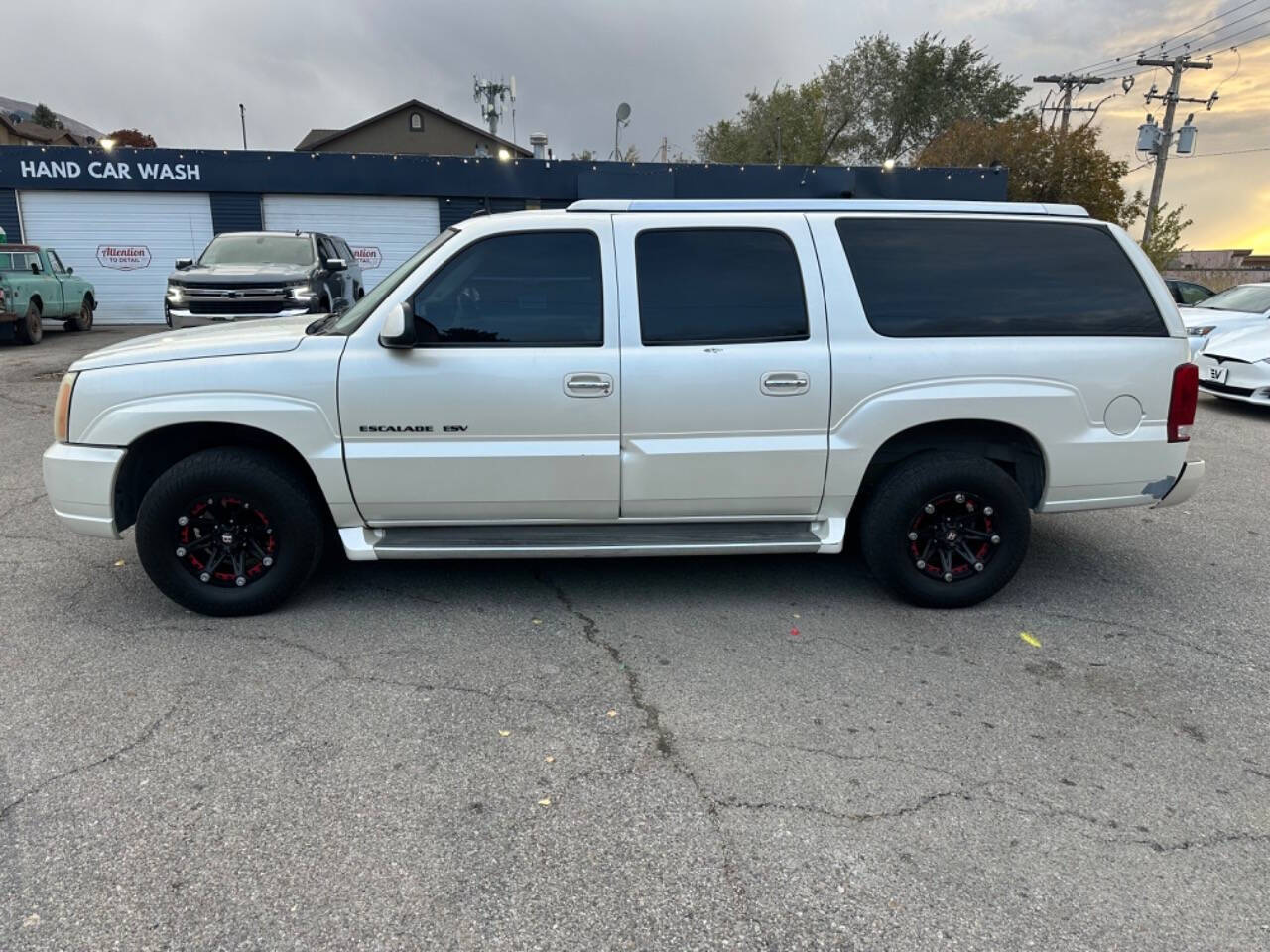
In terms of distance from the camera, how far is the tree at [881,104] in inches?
1644

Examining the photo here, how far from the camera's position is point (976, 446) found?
429 cm

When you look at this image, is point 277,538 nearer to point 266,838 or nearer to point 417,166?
point 266,838

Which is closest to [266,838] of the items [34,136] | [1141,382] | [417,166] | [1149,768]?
[1149,768]

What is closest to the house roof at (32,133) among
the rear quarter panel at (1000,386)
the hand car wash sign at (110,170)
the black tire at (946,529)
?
the hand car wash sign at (110,170)

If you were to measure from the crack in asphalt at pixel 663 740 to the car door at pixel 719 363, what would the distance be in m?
0.61

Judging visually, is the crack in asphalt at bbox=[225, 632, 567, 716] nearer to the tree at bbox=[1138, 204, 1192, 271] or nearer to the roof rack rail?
the roof rack rail

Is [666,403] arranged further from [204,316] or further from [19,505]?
[204,316]

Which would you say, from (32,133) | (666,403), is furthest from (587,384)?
(32,133)

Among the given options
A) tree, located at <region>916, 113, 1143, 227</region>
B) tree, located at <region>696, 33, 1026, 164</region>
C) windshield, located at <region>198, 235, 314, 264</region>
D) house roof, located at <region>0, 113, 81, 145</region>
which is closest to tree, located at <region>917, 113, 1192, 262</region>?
tree, located at <region>916, 113, 1143, 227</region>

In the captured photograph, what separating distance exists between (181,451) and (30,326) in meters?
13.6

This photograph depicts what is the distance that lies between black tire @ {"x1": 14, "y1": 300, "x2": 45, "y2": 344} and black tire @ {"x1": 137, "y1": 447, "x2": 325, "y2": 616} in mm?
13628

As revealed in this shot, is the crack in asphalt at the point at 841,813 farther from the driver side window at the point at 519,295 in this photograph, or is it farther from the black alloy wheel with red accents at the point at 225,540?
the black alloy wheel with red accents at the point at 225,540

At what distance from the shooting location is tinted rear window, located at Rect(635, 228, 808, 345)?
3.98 m

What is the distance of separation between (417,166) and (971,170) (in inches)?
576
